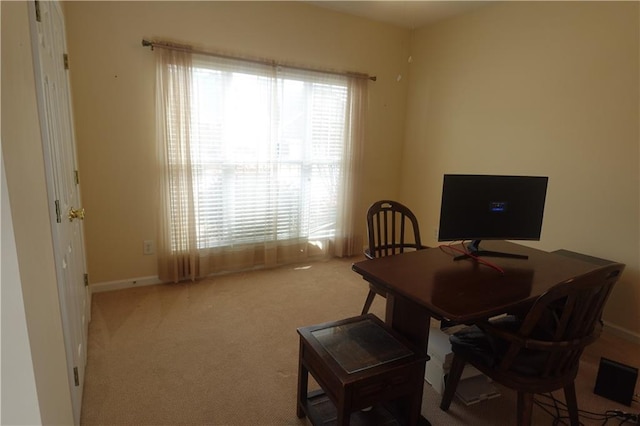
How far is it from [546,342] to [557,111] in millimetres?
2226

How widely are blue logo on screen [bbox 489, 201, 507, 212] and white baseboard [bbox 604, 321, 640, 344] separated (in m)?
1.55

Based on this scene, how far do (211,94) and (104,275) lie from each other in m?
1.76

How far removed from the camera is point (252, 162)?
334cm

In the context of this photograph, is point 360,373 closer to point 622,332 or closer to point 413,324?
point 413,324

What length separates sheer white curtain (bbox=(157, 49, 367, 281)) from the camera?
299 centimetres

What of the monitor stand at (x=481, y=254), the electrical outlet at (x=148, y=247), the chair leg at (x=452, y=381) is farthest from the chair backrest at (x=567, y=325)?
the electrical outlet at (x=148, y=247)

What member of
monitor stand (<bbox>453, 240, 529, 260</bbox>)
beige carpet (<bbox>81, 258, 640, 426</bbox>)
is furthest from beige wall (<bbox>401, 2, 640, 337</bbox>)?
monitor stand (<bbox>453, 240, 529, 260</bbox>)

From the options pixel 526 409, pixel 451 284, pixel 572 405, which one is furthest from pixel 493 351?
pixel 572 405

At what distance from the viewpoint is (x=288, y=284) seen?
329 cm

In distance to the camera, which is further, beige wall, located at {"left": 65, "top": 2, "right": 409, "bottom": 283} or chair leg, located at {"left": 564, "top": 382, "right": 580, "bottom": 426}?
beige wall, located at {"left": 65, "top": 2, "right": 409, "bottom": 283}

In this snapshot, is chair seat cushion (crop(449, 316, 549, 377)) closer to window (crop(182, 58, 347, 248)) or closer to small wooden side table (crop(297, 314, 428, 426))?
small wooden side table (crop(297, 314, 428, 426))

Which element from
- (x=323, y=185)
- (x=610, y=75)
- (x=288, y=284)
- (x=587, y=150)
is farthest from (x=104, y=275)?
(x=610, y=75)

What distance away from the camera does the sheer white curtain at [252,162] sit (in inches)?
118

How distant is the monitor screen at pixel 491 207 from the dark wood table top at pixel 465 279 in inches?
5.5
